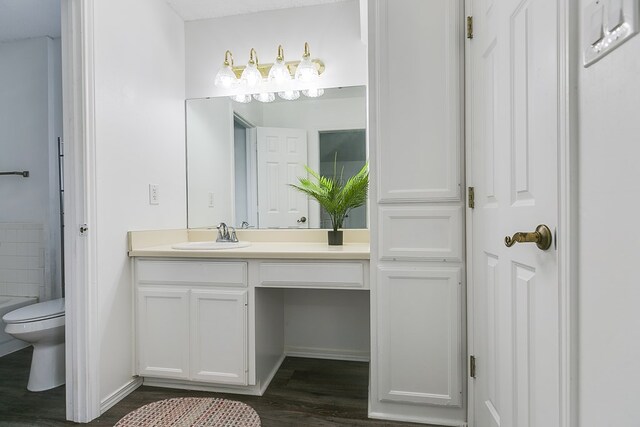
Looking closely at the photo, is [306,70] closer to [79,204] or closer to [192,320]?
[79,204]

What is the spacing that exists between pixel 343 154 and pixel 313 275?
931mm

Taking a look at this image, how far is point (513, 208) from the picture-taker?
974 millimetres

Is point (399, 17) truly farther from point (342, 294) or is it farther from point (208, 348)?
point (208, 348)

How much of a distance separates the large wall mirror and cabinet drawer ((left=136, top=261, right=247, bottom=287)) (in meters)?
0.62

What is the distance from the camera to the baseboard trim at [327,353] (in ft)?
7.23

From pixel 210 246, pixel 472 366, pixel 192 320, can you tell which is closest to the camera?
pixel 472 366

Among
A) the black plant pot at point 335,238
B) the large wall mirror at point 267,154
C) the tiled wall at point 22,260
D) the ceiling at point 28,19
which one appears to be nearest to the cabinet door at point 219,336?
the black plant pot at point 335,238

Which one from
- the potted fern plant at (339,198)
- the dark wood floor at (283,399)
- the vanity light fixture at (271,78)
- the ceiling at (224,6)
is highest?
the ceiling at (224,6)

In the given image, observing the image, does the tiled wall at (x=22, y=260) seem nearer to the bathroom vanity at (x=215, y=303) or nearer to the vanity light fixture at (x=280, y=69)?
the bathroom vanity at (x=215, y=303)

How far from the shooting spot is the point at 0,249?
2617 millimetres

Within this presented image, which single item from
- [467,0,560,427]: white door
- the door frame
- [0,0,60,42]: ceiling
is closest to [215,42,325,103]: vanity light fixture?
[467,0,560,427]: white door

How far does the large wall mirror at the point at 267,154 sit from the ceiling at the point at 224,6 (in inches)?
23.0

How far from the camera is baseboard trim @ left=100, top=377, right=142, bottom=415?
1633 millimetres

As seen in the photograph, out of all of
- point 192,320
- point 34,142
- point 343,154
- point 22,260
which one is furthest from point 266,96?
point 22,260
